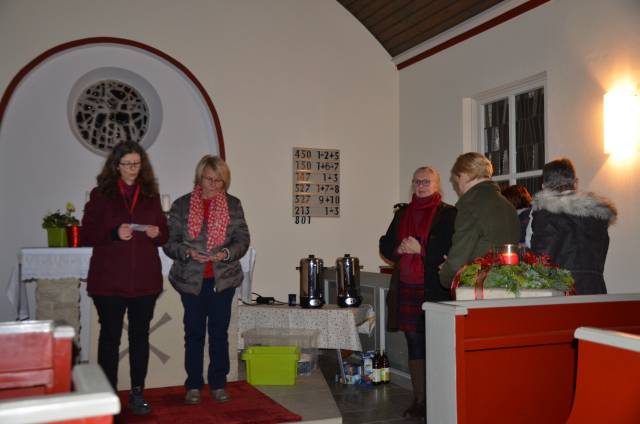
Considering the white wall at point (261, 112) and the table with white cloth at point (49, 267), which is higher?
the white wall at point (261, 112)

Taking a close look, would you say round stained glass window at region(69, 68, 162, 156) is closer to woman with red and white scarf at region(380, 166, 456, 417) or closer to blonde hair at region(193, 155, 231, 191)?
blonde hair at region(193, 155, 231, 191)

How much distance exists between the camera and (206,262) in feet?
11.6

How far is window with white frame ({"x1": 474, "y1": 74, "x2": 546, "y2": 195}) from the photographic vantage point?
5109 millimetres

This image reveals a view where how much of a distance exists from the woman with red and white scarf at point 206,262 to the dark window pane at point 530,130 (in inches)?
108

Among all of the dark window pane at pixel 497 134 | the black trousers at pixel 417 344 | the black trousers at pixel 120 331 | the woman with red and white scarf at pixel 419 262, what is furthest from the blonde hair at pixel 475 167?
the dark window pane at pixel 497 134

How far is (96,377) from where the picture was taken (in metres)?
1.20

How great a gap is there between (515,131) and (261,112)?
2.46 m

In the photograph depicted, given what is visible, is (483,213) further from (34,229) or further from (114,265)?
(34,229)

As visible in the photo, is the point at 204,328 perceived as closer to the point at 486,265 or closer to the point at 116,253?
the point at 116,253

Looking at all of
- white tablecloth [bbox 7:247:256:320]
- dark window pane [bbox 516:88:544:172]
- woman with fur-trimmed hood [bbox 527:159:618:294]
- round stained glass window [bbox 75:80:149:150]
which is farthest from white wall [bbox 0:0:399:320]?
woman with fur-trimmed hood [bbox 527:159:618:294]

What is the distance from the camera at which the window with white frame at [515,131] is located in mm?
5109

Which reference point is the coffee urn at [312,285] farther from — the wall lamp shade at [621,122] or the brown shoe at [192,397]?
the wall lamp shade at [621,122]

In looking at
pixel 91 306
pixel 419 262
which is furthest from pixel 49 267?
pixel 419 262

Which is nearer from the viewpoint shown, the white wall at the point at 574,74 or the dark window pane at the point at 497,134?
the white wall at the point at 574,74
